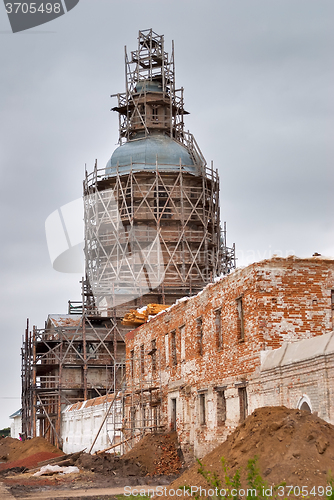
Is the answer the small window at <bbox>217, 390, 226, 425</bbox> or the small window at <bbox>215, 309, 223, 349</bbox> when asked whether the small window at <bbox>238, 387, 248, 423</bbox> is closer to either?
the small window at <bbox>217, 390, 226, 425</bbox>

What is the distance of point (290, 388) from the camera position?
1689 cm

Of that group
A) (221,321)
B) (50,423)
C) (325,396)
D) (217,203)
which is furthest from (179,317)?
(217,203)

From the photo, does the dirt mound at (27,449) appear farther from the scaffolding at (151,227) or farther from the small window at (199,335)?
the small window at (199,335)

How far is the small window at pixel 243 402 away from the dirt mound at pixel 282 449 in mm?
4671

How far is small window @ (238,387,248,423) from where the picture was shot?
19469mm

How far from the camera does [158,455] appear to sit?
79.5 feet

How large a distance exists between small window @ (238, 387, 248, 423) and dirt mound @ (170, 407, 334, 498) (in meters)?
4.67

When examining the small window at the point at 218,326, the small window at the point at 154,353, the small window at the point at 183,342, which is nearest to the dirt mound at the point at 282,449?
the small window at the point at 218,326

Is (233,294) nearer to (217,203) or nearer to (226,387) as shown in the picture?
(226,387)

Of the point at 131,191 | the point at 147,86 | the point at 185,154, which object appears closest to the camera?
the point at 131,191

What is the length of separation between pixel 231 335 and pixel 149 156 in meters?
29.9

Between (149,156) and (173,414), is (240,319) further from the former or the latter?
(149,156)

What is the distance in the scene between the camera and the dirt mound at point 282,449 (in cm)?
1196

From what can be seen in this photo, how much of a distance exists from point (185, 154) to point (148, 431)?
25658 mm
